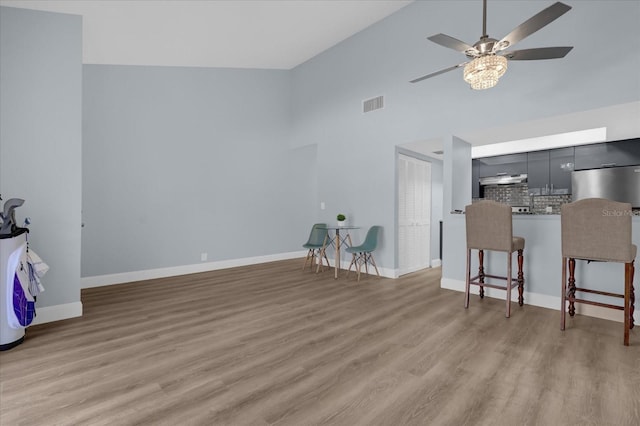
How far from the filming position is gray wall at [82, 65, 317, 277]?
461 centimetres

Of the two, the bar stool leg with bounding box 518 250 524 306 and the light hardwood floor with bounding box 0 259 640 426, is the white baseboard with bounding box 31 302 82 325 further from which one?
the bar stool leg with bounding box 518 250 524 306

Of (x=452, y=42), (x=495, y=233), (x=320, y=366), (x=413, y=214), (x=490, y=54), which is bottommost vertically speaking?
(x=320, y=366)

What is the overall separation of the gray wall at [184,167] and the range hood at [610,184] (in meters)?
4.87

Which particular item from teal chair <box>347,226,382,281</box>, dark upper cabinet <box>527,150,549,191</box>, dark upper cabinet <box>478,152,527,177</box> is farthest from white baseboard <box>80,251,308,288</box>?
dark upper cabinet <box>527,150,549,191</box>

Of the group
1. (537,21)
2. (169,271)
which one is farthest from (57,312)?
(537,21)

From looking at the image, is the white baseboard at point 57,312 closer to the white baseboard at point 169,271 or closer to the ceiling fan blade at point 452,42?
the white baseboard at point 169,271

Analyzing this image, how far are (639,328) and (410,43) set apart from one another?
422 cm

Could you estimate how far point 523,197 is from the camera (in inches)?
244

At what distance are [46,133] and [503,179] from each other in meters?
6.86

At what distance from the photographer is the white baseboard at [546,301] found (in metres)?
3.12

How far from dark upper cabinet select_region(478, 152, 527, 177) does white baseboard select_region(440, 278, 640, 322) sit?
307 centimetres

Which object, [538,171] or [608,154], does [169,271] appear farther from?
[608,154]

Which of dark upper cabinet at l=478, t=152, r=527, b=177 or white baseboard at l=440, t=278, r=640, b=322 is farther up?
dark upper cabinet at l=478, t=152, r=527, b=177

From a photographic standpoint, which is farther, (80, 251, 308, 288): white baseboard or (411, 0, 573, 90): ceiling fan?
(80, 251, 308, 288): white baseboard
